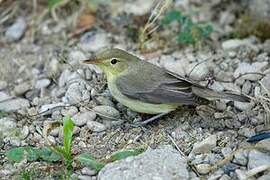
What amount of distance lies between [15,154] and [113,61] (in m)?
1.40

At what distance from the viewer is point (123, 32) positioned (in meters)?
7.68

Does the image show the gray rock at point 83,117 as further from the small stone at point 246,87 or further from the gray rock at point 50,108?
the small stone at point 246,87

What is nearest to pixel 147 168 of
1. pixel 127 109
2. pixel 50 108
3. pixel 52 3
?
pixel 127 109

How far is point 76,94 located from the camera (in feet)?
21.1

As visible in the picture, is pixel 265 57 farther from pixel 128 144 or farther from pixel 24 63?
pixel 24 63

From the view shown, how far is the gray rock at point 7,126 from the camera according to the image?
19.6 feet

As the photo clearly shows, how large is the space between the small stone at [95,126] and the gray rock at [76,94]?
372 millimetres

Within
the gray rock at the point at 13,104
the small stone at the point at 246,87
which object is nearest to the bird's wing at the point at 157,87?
the small stone at the point at 246,87

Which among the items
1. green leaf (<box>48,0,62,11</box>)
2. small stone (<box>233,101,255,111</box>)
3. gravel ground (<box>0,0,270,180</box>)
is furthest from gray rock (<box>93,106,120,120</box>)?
green leaf (<box>48,0,62,11</box>)

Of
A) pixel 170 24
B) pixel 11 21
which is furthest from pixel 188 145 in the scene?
pixel 11 21

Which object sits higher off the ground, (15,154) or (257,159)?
(257,159)

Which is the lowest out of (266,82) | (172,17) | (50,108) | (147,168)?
(50,108)

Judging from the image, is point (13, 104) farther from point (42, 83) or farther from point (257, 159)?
point (257, 159)

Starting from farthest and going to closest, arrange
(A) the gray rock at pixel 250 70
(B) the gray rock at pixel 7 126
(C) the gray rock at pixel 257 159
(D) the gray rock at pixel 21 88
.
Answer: (D) the gray rock at pixel 21 88 → (A) the gray rock at pixel 250 70 → (B) the gray rock at pixel 7 126 → (C) the gray rock at pixel 257 159
